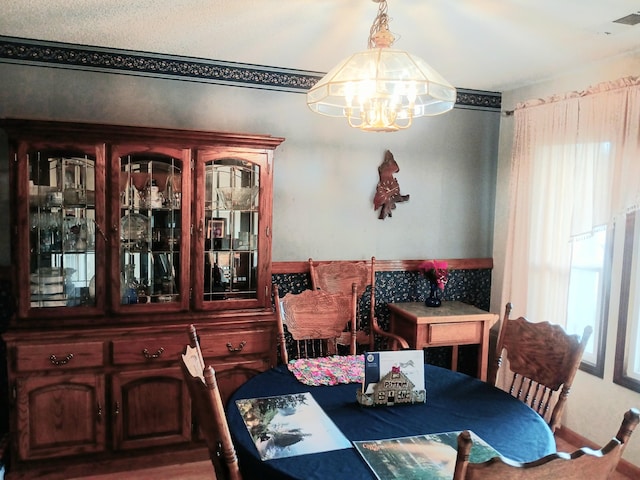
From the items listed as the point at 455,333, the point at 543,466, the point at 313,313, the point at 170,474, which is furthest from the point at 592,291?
the point at 170,474

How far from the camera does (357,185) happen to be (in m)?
3.80

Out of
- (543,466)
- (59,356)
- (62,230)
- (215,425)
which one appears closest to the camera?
A: (543,466)

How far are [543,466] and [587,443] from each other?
253cm

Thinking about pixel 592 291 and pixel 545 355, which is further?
pixel 592 291

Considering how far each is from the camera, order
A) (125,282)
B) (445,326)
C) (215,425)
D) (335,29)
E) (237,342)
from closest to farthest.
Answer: (215,425), (335,29), (125,282), (237,342), (445,326)

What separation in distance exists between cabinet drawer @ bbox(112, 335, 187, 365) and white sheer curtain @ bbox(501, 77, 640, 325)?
2349mm

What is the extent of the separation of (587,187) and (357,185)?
1.50 meters

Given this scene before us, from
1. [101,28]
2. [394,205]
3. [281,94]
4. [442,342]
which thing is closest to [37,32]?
[101,28]

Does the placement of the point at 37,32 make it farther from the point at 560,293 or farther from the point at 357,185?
the point at 560,293

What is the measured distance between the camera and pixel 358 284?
12.3 feet

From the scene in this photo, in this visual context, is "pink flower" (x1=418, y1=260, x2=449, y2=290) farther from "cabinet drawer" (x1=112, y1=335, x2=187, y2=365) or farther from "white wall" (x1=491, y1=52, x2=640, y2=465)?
"cabinet drawer" (x1=112, y1=335, x2=187, y2=365)

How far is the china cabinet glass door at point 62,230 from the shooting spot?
2.85 metres

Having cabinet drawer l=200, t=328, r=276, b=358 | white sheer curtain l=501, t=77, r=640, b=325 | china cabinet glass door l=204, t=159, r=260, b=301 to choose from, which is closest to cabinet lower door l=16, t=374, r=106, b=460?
cabinet drawer l=200, t=328, r=276, b=358

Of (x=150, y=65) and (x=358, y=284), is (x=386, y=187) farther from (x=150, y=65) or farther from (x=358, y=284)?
(x=150, y=65)
